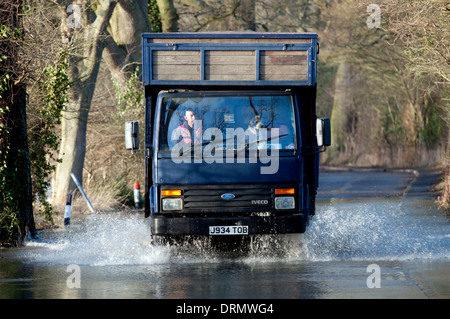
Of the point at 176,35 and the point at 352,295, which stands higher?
the point at 176,35

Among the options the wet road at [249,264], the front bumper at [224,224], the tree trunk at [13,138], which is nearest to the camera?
the wet road at [249,264]

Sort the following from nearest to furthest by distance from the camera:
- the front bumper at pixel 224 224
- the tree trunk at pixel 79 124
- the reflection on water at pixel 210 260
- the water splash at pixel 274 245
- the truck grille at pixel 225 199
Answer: the reflection on water at pixel 210 260, the front bumper at pixel 224 224, the truck grille at pixel 225 199, the water splash at pixel 274 245, the tree trunk at pixel 79 124

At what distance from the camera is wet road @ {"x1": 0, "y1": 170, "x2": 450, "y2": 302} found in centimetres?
956

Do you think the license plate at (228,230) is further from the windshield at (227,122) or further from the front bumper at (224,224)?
the windshield at (227,122)

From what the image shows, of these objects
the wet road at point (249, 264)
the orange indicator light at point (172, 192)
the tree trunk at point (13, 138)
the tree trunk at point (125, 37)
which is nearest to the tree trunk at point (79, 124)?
the tree trunk at point (125, 37)

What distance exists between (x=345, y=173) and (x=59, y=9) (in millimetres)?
22344

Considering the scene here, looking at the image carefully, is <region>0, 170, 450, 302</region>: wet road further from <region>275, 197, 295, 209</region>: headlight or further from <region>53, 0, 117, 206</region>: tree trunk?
<region>53, 0, 117, 206</region>: tree trunk

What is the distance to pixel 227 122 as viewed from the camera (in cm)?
1244

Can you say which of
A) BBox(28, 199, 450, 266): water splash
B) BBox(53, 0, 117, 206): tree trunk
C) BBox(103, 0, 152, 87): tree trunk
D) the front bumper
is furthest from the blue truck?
BBox(103, 0, 152, 87): tree trunk

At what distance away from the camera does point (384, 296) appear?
9.06 m

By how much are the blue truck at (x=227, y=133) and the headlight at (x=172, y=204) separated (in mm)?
14

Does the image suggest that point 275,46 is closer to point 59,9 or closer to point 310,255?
point 310,255

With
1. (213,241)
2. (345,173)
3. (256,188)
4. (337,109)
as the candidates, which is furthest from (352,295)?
(337,109)

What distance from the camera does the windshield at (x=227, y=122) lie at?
12.4 m
